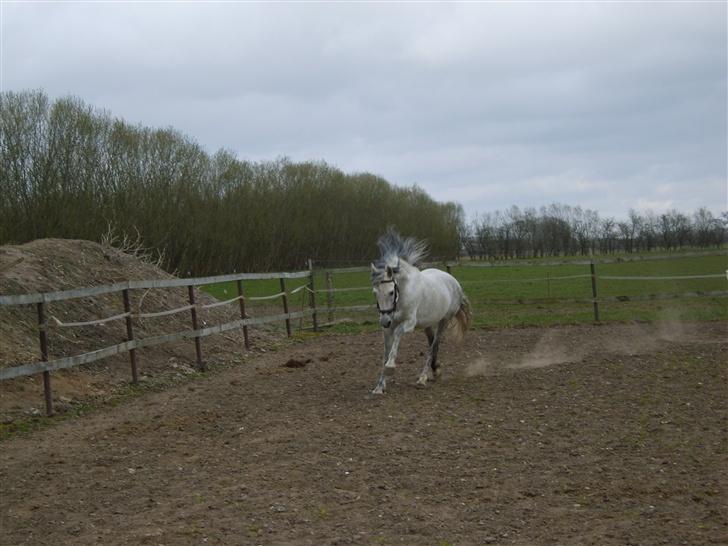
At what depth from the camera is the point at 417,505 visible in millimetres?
4730

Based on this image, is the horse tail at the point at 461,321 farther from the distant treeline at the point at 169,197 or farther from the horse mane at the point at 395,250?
the distant treeline at the point at 169,197

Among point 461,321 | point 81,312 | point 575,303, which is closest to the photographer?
point 461,321

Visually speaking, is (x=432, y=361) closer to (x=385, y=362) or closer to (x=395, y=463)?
(x=385, y=362)

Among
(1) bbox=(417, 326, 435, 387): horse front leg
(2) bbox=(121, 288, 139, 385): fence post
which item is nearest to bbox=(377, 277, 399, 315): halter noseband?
(1) bbox=(417, 326, 435, 387): horse front leg

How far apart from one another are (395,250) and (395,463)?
4422 mm

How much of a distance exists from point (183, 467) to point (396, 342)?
12.3 ft

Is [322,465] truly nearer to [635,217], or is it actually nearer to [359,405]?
[359,405]

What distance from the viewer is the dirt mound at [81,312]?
10.1 metres

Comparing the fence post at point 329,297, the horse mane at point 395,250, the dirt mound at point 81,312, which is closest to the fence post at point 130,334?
the dirt mound at point 81,312

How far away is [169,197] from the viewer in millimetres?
34875

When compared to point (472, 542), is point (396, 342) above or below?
above

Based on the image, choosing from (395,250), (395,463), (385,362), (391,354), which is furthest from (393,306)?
(395,463)

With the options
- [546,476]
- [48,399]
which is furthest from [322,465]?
[48,399]

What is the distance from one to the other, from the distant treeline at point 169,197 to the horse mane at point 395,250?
1864cm
